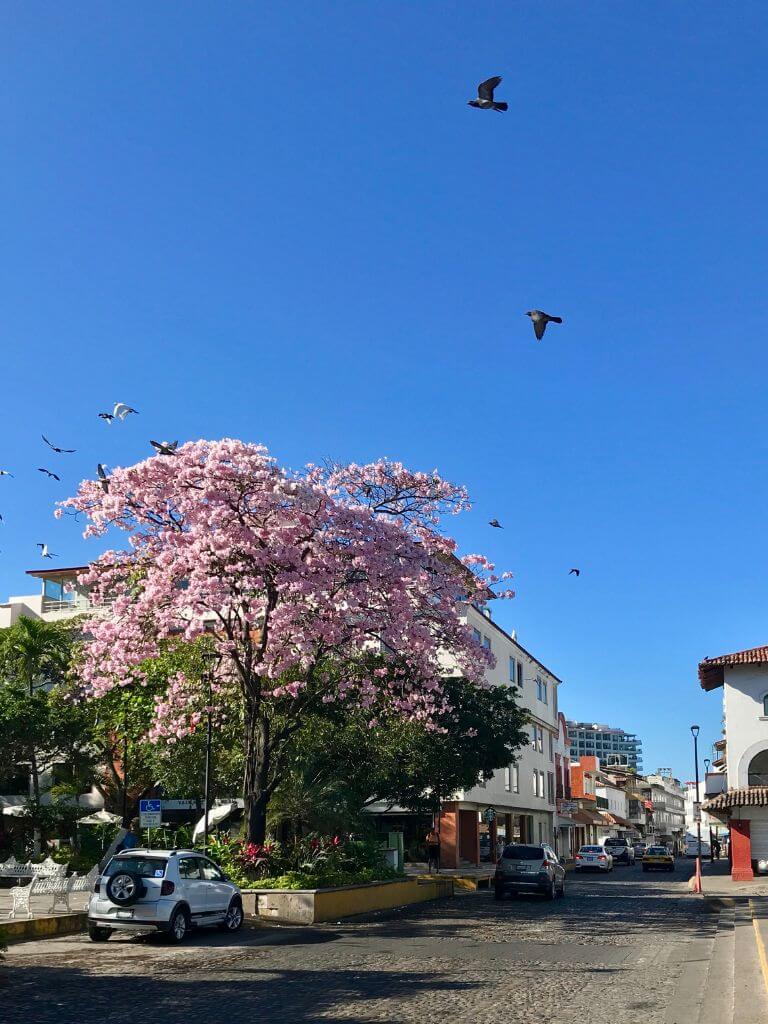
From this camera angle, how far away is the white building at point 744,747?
43.4m

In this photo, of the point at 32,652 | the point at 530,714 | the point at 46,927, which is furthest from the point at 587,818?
the point at 46,927

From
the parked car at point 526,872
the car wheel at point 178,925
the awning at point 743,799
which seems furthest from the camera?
the awning at point 743,799

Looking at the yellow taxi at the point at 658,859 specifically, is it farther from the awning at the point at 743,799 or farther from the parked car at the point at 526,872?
the parked car at the point at 526,872

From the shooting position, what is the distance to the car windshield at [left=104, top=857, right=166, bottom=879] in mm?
17547

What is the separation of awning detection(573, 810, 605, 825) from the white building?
41.4 meters

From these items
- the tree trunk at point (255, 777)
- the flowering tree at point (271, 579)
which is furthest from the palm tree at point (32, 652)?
the tree trunk at point (255, 777)

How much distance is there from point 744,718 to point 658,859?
953 inches

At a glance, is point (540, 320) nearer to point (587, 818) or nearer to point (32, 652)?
point (32, 652)

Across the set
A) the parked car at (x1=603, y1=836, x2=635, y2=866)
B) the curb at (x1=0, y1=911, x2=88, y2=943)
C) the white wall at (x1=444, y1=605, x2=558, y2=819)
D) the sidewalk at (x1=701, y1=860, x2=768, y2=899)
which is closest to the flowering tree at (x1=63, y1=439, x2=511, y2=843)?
the curb at (x1=0, y1=911, x2=88, y2=943)

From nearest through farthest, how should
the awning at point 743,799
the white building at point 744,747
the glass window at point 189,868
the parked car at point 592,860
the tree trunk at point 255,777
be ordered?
1. the glass window at point 189,868
2. the tree trunk at point 255,777
3. the awning at point 743,799
4. the white building at point 744,747
5. the parked car at point 592,860

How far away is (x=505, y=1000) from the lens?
40.2ft

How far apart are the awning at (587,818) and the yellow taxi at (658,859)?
59.7ft

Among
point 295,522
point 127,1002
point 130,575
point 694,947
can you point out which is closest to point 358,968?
point 127,1002

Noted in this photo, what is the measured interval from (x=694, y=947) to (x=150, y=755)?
869 inches
